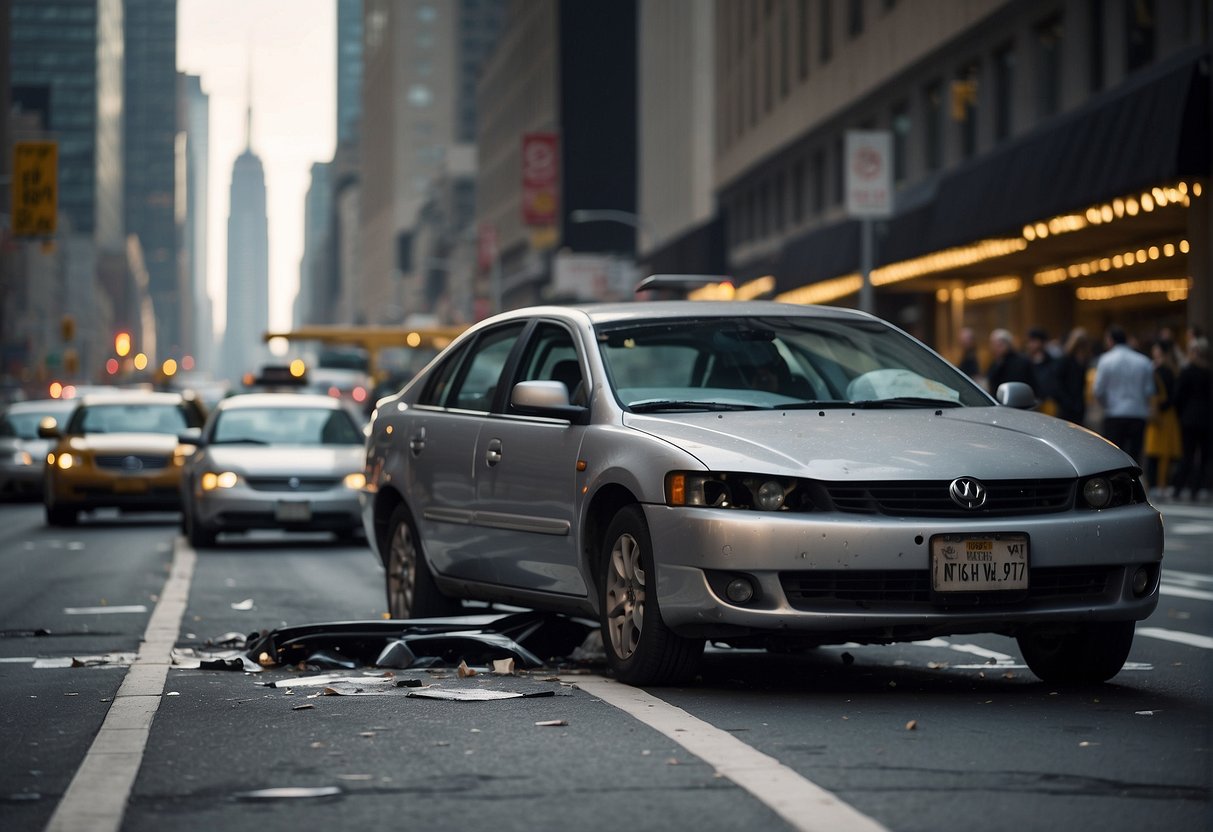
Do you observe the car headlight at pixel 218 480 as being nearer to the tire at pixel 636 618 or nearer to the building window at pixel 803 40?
the tire at pixel 636 618

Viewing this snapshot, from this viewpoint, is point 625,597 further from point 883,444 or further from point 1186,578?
point 1186,578

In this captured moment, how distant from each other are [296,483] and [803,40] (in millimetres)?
30424

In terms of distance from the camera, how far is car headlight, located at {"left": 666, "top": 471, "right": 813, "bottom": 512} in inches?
292

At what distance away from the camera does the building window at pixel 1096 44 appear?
2873cm

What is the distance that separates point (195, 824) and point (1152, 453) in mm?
20121

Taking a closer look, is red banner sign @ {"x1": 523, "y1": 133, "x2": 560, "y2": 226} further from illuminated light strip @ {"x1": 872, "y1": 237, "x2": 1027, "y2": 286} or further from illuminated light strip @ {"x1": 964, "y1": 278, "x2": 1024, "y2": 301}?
illuminated light strip @ {"x1": 964, "y1": 278, "x2": 1024, "y2": 301}

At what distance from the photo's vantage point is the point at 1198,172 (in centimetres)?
2256

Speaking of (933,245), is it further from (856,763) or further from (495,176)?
(495,176)

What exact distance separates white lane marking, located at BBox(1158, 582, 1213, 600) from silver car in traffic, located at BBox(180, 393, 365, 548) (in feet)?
27.1

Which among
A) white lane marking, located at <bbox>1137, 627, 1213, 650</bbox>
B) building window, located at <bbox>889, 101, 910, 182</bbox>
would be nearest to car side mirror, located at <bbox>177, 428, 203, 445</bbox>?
white lane marking, located at <bbox>1137, 627, 1213, 650</bbox>

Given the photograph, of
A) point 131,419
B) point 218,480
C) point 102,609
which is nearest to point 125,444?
point 131,419

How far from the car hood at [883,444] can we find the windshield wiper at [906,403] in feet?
0.58

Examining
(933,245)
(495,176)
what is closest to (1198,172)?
(933,245)

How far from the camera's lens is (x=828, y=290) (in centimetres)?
4306
